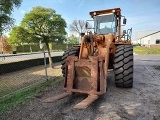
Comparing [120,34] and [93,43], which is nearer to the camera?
[93,43]

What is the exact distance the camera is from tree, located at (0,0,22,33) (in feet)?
27.8

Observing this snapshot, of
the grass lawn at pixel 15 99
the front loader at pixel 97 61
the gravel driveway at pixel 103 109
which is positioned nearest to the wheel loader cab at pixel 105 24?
the front loader at pixel 97 61

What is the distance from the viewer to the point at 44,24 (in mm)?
11664

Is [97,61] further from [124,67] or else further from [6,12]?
[6,12]

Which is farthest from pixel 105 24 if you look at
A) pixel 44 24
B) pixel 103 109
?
pixel 44 24

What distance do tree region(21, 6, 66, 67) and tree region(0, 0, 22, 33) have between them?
2.10 m

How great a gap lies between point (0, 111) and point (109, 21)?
5001 millimetres

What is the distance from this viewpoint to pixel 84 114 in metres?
3.71

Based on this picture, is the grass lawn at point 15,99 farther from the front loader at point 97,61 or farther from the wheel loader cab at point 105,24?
the wheel loader cab at point 105,24

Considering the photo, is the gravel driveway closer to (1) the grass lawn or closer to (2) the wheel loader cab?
(1) the grass lawn

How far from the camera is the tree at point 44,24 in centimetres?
1131

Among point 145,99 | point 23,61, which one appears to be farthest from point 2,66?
point 145,99

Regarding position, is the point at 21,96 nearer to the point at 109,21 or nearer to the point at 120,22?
the point at 109,21

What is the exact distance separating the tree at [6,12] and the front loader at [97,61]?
13.5 ft
